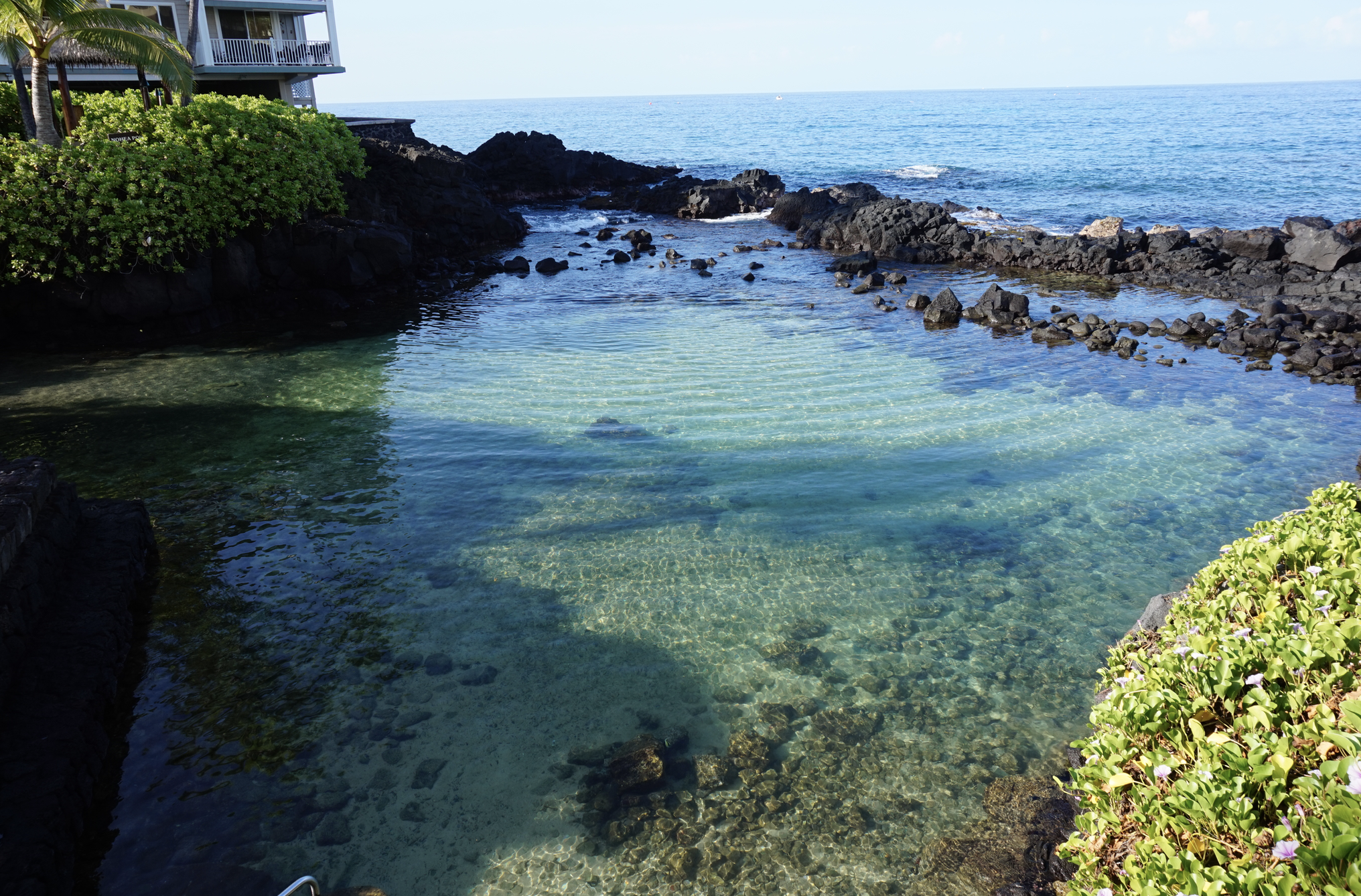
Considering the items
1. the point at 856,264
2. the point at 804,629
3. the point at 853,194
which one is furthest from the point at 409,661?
the point at 853,194

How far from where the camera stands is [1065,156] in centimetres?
8019

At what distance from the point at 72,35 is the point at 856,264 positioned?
26606mm

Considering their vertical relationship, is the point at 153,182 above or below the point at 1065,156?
below

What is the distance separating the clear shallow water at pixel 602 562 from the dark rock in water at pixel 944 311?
3248 mm

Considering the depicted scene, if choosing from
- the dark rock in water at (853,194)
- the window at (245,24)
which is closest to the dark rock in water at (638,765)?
the dark rock in water at (853,194)

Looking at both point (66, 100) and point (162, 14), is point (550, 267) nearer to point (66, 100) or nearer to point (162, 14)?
point (66, 100)

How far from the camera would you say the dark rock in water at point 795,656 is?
368 inches

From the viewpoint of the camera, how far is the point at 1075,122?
132 metres

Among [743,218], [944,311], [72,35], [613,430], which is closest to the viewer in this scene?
[613,430]

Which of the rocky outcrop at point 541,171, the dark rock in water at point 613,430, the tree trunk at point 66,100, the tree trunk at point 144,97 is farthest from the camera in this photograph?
the rocky outcrop at point 541,171

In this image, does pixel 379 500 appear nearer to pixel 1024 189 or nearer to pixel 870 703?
pixel 870 703

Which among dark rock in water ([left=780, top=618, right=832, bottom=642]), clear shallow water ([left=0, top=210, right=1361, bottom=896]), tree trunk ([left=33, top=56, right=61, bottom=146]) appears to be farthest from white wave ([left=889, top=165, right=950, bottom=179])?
dark rock in water ([left=780, top=618, right=832, bottom=642])

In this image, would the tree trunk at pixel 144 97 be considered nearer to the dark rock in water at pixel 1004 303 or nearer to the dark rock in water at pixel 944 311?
the dark rock in water at pixel 944 311

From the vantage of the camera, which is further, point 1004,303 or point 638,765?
point 1004,303
